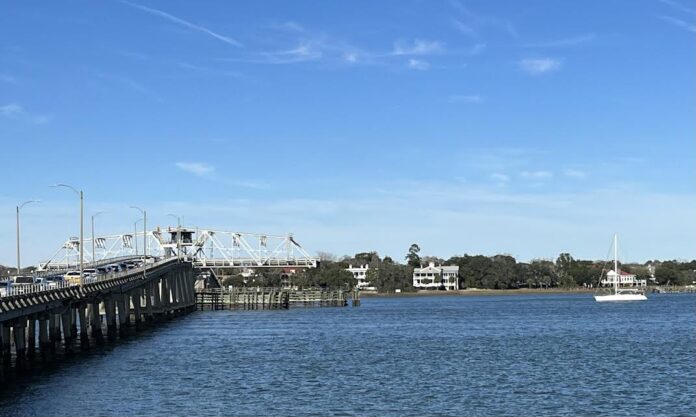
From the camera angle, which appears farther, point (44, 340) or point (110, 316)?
point (110, 316)

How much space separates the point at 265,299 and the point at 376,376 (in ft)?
373

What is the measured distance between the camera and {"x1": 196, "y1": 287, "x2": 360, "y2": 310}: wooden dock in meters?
167

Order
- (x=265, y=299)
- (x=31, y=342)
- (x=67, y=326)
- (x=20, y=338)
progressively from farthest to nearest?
(x=265, y=299) → (x=67, y=326) → (x=31, y=342) → (x=20, y=338)

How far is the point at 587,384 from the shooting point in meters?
51.1

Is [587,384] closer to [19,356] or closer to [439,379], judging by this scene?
[439,379]

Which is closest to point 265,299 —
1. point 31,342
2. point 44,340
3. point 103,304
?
point 103,304

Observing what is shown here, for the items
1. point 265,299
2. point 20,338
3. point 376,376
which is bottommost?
point 376,376

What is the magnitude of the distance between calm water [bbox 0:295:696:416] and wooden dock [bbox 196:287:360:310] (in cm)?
7205

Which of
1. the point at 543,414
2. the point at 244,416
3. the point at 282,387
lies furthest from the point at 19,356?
the point at 543,414

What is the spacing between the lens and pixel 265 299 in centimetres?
16738

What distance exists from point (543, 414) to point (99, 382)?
24.1 m

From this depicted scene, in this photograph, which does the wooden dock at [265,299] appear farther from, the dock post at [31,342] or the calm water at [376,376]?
the dock post at [31,342]

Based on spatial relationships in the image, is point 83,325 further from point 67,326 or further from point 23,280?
point 23,280

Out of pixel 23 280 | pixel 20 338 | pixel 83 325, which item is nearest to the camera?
pixel 20 338
